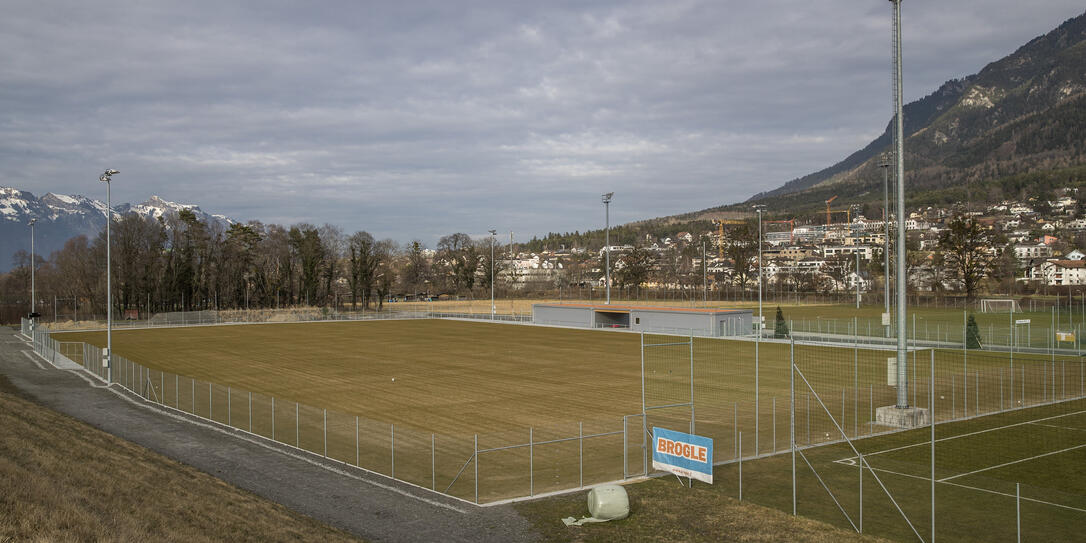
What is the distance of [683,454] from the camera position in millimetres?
17703

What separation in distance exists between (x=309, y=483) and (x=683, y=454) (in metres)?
9.65

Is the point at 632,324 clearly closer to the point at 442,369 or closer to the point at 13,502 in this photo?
the point at 442,369

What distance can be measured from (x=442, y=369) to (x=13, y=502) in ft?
107

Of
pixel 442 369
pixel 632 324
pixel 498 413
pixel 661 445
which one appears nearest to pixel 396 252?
pixel 632 324

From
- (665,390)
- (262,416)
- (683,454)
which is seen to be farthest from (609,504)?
(665,390)

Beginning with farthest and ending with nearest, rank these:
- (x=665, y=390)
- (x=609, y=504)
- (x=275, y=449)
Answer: (x=665, y=390) < (x=275, y=449) < (x=609, y=504)

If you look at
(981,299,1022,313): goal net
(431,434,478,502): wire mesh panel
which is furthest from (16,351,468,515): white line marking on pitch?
(981,299,1022,313): goal net

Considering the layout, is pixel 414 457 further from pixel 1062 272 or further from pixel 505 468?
pixel 1062 272

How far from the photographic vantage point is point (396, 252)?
168125 mm

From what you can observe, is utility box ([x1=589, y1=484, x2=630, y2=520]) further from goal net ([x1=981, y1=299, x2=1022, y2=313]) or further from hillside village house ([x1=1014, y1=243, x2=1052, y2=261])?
hillside village house ([x1=1014, y1=243, x2=1052, y2=261])

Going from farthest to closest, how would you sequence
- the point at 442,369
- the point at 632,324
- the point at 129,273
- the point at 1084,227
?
the point at 1084,227 < the point at 129,273 < the point at 632,324 < the point at 442,369

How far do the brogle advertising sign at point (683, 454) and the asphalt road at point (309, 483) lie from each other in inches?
178

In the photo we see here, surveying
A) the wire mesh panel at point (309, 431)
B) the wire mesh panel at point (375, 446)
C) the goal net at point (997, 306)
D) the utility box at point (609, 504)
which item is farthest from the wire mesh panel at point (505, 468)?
the goal net at point (997, 306)

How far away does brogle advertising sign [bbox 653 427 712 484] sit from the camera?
55.8 ft
